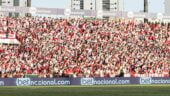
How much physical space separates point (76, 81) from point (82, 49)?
712 cm

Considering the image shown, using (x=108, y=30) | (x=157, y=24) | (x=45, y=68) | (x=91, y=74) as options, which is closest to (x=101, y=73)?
(x=91, y=74)

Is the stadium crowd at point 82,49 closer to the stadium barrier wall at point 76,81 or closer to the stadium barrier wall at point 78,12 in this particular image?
the stadium barrier wall at point 76,81

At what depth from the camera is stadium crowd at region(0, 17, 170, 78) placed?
60000 millimetres

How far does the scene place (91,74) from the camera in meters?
61.6

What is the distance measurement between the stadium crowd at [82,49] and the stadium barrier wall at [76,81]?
0.63 m

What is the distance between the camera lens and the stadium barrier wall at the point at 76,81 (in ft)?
184

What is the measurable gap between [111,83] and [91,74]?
257 cm

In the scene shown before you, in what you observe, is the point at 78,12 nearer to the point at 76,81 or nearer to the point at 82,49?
the point at 82,49

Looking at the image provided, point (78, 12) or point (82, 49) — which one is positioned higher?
point (78, 12)

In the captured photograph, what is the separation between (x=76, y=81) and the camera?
59.8m

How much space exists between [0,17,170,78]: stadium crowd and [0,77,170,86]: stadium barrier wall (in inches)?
25.0

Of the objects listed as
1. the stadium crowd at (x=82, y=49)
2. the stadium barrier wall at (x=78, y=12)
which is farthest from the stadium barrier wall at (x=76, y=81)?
the stadium barrier wall at (x=78, y=12)

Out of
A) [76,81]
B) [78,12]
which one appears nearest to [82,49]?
[76,81]

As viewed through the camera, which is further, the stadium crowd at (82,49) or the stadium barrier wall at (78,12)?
the stadium barrier wall at (78,12)
